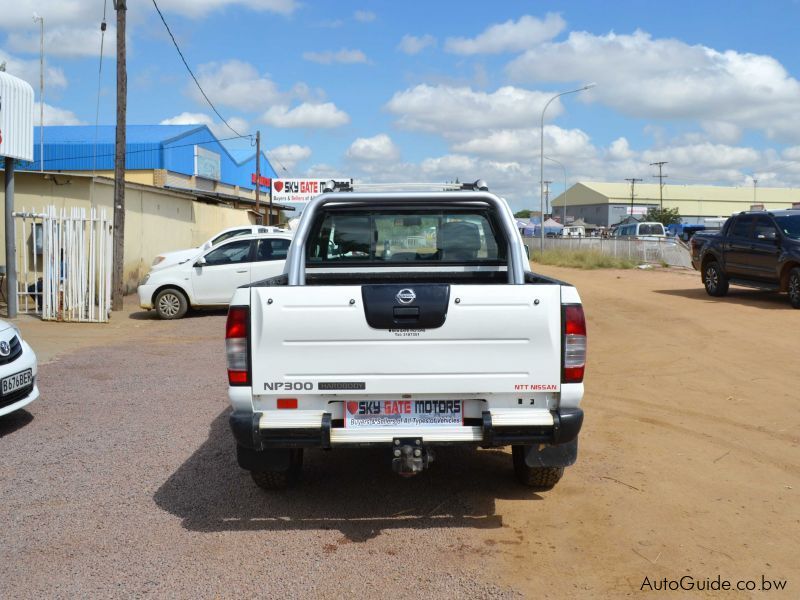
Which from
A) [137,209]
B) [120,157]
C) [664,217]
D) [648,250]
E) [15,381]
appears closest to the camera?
[15,381]

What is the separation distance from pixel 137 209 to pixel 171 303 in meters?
6.99

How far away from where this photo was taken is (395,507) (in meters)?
5.32

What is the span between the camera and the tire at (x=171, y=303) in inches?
634

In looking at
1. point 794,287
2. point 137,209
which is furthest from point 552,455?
point 137,209

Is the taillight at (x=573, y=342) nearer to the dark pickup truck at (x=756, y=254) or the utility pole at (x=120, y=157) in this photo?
the dark pickup truck at (x=756, y=254)

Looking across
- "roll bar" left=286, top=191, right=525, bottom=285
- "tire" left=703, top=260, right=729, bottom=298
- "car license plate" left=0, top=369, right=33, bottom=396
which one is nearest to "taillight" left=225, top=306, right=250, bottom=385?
"roll bar" left=286, top=191, right=525, bottom=285

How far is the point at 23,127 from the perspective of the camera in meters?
15.4

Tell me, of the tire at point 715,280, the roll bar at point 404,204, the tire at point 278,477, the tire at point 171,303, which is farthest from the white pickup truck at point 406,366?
the tire at point 715,280

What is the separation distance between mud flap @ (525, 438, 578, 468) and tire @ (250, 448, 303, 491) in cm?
150

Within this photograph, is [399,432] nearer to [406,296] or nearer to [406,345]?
[406,345]

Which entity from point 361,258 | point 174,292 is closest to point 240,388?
point 361,258

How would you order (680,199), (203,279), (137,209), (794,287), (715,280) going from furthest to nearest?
(680,199) → (137,209) → (715,280) → (203,279) → (794,287)

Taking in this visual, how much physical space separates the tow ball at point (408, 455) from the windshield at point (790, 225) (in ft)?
43.9

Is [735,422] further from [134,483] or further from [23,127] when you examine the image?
[23,127]
